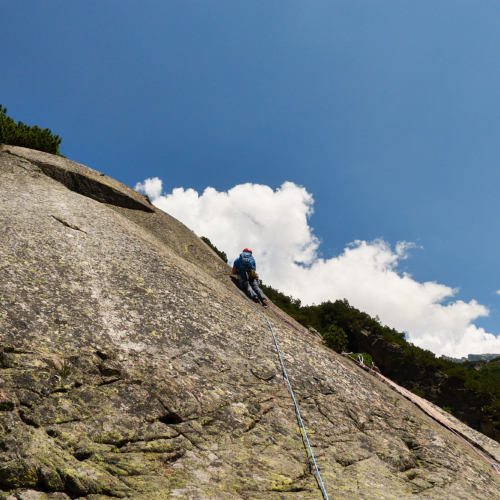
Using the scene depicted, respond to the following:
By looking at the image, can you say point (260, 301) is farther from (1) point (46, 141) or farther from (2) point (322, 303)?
(2) point (322, 303)

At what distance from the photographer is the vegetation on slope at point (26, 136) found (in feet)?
51.0

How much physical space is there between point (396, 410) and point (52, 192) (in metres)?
13.6

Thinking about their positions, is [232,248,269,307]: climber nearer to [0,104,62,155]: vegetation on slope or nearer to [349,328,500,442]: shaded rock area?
[0,104,62,155]: vegetation on slope

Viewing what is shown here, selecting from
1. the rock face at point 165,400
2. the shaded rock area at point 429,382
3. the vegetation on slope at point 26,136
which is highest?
the vegetation on slope at point 26,136

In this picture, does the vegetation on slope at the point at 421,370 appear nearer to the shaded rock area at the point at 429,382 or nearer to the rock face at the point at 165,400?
the shaded rock area at the point at 429,382

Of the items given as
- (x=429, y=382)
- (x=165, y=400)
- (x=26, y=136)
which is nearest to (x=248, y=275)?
(x=165, y=400)

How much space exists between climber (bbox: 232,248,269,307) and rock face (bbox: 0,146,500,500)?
3424 millimetres

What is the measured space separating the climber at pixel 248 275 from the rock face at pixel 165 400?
3424 millimetres

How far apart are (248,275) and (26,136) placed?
13914mm

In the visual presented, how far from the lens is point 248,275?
1375 centimetres

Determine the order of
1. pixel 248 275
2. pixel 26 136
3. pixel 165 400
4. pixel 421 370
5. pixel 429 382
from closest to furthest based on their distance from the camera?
pixel 165 400 < pixel 248 275 < pixel 26 136 < pixel 429 382 < pixel 421 370

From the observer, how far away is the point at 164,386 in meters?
5.57

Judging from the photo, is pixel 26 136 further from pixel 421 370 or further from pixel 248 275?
pixel 421 370

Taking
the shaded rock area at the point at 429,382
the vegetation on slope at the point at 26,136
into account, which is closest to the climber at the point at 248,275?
the vegetation on slope at the point at 26,136
